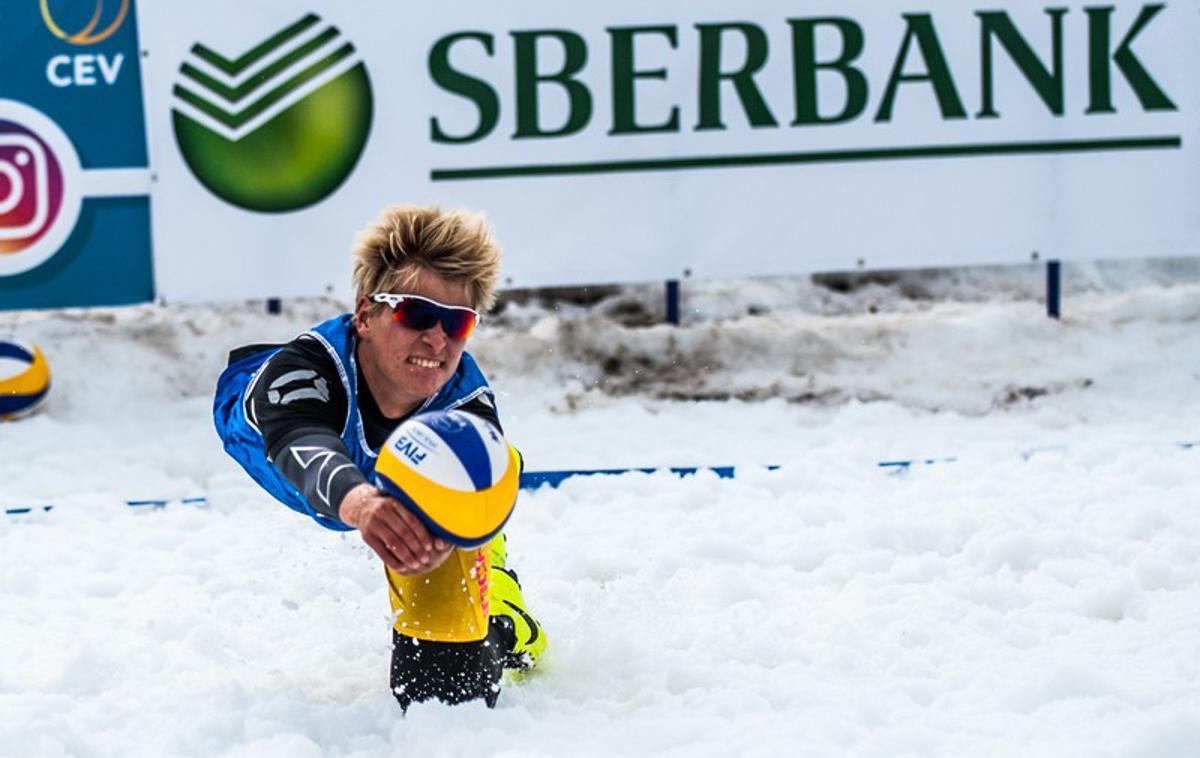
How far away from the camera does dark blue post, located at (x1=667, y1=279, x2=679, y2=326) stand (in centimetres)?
765

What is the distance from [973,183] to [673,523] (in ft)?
9.67

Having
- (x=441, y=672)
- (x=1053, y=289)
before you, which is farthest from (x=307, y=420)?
(x=1053, y=289)

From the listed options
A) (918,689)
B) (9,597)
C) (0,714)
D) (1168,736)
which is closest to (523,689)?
(918,689)

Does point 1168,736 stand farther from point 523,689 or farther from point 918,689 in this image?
point 523,689

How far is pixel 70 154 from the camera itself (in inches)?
269

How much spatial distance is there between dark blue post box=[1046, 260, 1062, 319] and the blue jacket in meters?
4.65

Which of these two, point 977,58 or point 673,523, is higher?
point 977,58

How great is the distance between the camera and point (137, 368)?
731cm

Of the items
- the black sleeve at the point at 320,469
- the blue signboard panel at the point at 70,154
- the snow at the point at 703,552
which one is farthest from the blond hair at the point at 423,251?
the blue signboard panel at the point at 70,154

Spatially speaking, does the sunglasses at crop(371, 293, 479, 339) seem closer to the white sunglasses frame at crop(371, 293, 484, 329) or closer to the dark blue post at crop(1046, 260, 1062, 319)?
the white sunglasses frame at crop(371, 293, 484, 329)

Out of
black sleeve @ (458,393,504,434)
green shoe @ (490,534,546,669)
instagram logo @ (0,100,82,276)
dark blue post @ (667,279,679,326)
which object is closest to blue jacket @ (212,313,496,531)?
black sleeve @ (458,393,504,434)

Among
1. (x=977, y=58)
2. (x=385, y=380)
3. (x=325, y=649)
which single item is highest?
(x=977, y=58)

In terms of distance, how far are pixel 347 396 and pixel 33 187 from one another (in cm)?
385

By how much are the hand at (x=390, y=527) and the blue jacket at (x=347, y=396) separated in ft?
1.29
